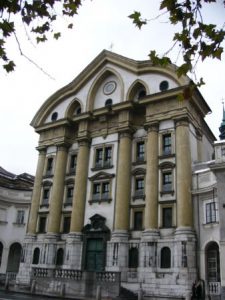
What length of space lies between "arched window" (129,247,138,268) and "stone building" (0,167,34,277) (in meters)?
16.9

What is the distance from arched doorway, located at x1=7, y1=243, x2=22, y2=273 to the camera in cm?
4342

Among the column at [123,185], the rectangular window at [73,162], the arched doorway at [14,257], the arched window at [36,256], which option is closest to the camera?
the column at [123,185]

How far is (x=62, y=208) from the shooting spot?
38.2 metres

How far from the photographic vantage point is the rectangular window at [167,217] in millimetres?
31108

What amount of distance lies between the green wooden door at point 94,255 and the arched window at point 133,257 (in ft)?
9.42

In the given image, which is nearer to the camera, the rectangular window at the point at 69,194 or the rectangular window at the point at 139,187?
the rectangular window at the point at 139,187

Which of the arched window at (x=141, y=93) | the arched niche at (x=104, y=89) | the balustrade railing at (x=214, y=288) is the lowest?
the balustrade railing at (x=214, y=288)

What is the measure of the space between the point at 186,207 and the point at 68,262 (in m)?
12.9

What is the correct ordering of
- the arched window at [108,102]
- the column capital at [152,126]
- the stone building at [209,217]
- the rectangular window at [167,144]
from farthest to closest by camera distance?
1. the arched window at [108,102]
2. the column capital at [152,126]
3. the rectangular window at [167,144]
4. the stone building at [209,217]

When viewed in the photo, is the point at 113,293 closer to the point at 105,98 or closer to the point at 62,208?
the point at 62,208

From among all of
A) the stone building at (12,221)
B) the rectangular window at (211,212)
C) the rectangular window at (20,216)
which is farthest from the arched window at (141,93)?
the rectangular window at (20,216)

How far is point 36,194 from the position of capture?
40.3m

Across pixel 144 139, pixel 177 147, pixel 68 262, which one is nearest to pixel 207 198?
pixel 177 147

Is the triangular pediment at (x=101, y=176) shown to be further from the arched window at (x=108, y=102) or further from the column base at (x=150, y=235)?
the arched window at (x=108, y=102)
